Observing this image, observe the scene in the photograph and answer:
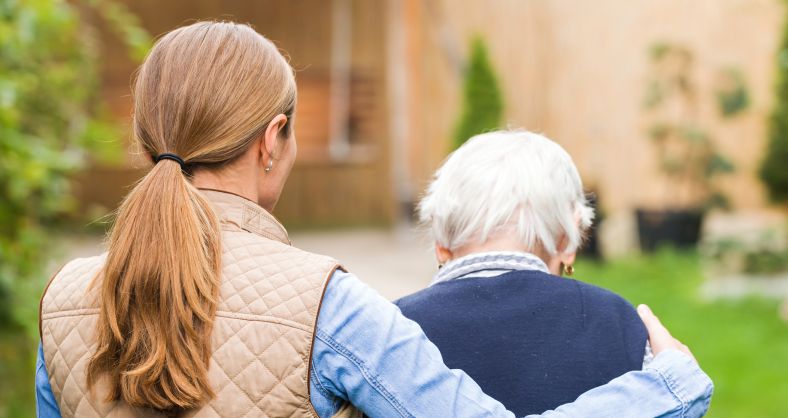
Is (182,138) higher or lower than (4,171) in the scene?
higher

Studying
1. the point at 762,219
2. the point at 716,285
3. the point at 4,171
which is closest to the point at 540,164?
the point at 4,171

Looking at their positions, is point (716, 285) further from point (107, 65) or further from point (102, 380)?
point (107, 65)

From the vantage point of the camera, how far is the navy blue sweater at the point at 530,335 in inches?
70.2

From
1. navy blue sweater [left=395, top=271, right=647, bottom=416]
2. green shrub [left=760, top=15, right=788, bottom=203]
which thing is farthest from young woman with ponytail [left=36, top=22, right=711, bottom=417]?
green shrub [left=760, top=15, right=788, bottom=203]

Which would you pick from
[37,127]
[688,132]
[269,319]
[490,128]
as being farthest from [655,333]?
[688,132]

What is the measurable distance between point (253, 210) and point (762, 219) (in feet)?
32.7

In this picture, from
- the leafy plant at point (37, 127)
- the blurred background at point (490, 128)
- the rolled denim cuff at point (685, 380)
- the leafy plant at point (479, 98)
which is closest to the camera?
the rolled denim cuff at point (685, 380)

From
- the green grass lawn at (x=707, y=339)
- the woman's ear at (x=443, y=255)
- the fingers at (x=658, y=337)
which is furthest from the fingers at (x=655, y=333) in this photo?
the green grass lawn at (x=707, y=339)

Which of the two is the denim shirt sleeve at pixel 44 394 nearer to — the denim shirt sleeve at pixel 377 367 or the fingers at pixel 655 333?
the denim shirt sleeve at pixel 377 367

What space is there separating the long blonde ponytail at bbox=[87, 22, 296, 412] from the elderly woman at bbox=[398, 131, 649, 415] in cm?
47

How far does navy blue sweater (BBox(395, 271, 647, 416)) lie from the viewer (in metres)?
1.78

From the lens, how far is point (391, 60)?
12.6 m

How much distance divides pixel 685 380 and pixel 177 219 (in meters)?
0.92

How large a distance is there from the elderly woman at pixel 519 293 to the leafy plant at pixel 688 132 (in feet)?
24.9
